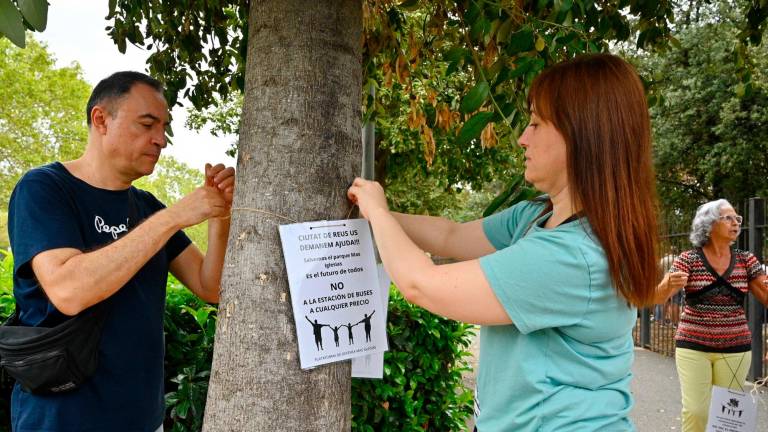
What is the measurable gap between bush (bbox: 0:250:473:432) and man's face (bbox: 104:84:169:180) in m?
1.08

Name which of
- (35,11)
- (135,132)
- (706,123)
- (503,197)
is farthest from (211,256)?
(706,123)

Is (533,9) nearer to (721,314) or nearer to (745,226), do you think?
(721,314)

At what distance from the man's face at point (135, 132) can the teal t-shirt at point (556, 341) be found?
1292mm

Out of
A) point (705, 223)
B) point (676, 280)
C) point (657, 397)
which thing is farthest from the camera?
point (657, 397)

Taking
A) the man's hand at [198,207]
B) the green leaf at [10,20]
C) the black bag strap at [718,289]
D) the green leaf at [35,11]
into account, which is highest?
the green leaf at [35,11]

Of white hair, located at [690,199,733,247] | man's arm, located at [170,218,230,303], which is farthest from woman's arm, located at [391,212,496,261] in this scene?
white hair, located at [690,199,733,247]

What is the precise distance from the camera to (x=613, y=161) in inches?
60.6

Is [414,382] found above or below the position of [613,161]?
below

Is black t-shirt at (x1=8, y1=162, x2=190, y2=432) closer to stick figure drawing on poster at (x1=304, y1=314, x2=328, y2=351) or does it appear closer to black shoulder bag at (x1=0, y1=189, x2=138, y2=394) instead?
black shoulder bag at (x1=0, y1=189, x2=138, y2=394)

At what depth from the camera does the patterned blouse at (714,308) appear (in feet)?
15.6

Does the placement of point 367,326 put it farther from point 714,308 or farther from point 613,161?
point 714,308

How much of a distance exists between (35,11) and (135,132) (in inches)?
39.3

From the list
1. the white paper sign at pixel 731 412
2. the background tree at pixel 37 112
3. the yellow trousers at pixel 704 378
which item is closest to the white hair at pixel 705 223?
the yellow trousers at pixel 704 378

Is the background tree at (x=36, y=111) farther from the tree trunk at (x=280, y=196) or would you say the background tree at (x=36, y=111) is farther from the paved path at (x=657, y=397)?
the tree trunk at (x=280, y=196)
